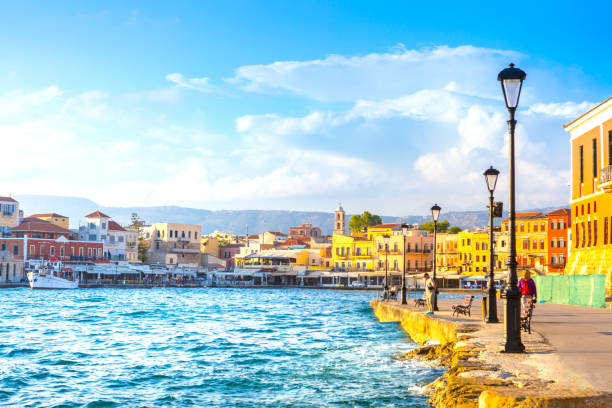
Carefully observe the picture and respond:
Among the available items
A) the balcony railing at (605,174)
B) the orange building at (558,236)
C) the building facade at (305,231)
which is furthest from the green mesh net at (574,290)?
the building facade at (305,231)

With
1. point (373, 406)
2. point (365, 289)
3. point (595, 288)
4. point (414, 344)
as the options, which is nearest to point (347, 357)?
point (414, 344)

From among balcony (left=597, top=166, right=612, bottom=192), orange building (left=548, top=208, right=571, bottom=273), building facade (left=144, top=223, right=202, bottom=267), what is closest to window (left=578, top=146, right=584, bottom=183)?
balcony (left=597, top=166, right=612, bottom=192)

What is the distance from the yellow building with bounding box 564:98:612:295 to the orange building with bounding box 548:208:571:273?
1960 inches

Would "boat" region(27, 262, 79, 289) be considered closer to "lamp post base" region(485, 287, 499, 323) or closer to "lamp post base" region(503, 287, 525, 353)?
"lamp post base" region(485, 287, 499, 323)

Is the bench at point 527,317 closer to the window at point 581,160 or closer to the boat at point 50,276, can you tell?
the window at point 581,160

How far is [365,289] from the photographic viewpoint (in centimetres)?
10075

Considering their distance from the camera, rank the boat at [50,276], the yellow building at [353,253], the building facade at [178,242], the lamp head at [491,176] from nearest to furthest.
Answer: the lamp head at [491,176] → the boat at [50,276] → the yellow building at [353,253] → the building facade at [178,242]

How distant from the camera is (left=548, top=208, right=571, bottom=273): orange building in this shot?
3356 inches

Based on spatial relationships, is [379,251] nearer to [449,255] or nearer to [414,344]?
[449,255]

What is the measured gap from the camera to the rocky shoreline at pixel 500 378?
296 inches

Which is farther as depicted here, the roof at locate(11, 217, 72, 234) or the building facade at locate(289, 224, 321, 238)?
the building facade at locate(289, 224, 321, 238)

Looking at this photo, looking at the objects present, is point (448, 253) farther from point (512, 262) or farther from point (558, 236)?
point (512, 262)

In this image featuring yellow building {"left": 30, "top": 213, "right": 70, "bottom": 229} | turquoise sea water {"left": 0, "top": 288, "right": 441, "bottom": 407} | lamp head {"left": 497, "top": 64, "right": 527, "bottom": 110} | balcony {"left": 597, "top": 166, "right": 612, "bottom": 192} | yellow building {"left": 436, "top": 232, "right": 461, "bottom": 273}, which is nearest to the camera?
lamp head {"left": 497, "top": 64, "right": 527, "bottom": 110}

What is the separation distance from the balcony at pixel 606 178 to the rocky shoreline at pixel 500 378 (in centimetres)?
1632
